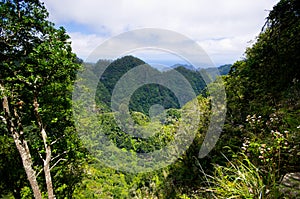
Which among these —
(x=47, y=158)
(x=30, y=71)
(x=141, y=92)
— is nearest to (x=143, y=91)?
(x=141, y=92)

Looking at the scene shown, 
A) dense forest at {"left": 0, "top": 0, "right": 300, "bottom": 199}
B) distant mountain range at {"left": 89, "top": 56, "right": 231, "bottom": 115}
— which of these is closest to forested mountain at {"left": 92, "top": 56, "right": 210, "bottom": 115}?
distant mountain range at {"left": 89, "top": 56, "right": 231, "bottom": 115}

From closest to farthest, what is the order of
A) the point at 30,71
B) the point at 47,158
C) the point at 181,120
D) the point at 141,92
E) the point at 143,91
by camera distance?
the point at 30,71 → the point at 47,158 → the point at 181,120 → the point at 141,92 → the point at 143,91

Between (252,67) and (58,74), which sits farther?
(58,74)

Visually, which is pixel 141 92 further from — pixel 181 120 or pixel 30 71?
pixel 30 71

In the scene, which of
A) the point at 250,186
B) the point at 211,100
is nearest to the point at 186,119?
the point at 211,100

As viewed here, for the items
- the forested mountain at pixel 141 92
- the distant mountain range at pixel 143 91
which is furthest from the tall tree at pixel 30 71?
the forested mountain at pixel 141 92

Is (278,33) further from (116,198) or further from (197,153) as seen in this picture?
(116,198)

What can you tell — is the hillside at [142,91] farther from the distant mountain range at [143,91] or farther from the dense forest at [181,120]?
the dense forest at [181,120]

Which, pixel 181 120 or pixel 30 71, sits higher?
pixel 30 71

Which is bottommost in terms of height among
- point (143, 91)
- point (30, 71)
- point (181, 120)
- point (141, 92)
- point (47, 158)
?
point (181, 120)
